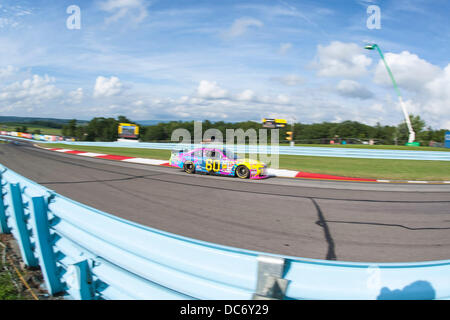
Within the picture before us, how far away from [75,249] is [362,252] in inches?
161

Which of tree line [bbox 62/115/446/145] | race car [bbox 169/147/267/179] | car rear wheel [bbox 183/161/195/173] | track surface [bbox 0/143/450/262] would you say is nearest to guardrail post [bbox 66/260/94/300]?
track surface [bbox 0/143/450/262]

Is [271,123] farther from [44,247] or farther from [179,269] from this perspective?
[179,269]

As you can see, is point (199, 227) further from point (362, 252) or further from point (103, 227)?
point (103, 227)

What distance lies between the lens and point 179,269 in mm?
1700

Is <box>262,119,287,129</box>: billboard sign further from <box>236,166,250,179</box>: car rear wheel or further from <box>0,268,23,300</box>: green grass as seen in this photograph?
<box>0,268,23,300</box>: green grass

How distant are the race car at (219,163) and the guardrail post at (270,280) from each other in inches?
389

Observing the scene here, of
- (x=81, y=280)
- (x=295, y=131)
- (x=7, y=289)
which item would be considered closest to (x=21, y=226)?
(x=7, y=289)

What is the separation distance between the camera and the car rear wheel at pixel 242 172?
1138 centimetres

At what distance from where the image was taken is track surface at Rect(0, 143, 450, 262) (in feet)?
14.9

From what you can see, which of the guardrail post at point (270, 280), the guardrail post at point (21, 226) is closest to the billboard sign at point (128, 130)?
the guardrail post at point (21, 226)

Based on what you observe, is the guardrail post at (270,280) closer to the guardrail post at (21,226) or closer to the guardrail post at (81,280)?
the guardrail post at (81,280)

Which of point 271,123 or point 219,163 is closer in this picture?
point 219,163

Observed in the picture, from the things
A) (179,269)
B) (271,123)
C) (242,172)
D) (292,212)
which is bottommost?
(292,212)

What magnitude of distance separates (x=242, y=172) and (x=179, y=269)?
32.3ft
